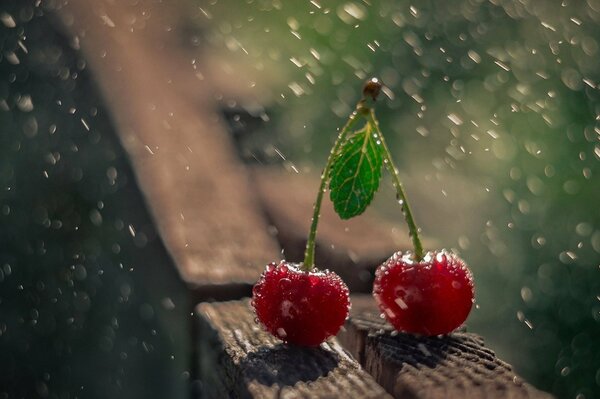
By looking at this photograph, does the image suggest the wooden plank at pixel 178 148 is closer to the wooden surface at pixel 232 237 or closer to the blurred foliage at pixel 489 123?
the wooden surface at pixel 232 237

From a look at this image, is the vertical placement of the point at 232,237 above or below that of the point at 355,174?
below

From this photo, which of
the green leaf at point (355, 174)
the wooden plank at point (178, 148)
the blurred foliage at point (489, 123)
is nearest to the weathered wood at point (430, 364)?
the green leaf at point (355, 174)

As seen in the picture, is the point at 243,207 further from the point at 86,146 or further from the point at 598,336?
the point at 598,336

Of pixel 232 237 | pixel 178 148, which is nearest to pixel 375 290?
pixel 232 237

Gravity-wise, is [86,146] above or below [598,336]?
above

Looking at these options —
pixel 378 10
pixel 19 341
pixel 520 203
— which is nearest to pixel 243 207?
pixel 19 341

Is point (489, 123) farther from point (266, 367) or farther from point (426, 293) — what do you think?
point (266, 367)

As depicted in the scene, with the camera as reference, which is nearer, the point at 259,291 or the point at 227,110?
the point at 259,291
